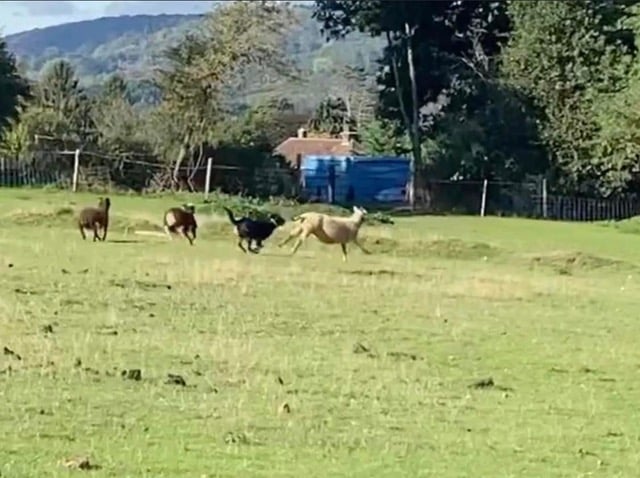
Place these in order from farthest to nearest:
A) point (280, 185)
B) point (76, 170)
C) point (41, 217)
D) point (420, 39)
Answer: point (420, 39) → point (280, 185) → point (76, 170) → point (41, 217)

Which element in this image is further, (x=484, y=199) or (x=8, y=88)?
(x=484, y=199)

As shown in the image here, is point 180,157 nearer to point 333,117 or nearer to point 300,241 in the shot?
point 333,117

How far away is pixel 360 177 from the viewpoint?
60.9 meters

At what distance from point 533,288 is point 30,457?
16.9 m

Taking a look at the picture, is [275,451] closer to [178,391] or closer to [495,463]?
[495,463]

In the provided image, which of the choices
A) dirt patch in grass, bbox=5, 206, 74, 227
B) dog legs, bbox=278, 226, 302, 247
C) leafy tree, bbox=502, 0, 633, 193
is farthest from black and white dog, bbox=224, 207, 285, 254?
leafy tree, bbox=502, 0, 633, 193

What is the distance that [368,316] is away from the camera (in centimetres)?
1980

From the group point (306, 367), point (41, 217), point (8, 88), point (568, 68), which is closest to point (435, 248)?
point (41, 217)

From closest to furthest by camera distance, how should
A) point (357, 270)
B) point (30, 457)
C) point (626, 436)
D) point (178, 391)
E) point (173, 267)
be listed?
point (30, 457), point (626, 436), point (178, 391), point (173, 267), point (357, 270)

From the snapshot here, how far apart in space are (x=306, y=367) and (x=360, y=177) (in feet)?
152

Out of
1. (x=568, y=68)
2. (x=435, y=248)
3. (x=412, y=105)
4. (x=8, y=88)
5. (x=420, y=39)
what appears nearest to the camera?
(x=435, y=248)

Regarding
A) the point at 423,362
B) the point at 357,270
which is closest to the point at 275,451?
the point at 423,362

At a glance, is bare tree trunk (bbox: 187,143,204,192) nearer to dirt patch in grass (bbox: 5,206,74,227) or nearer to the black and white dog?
dirt patch in grass (bbox: 5,206,74,227)

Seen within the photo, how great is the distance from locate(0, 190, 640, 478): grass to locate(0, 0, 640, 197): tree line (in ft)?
85.0
